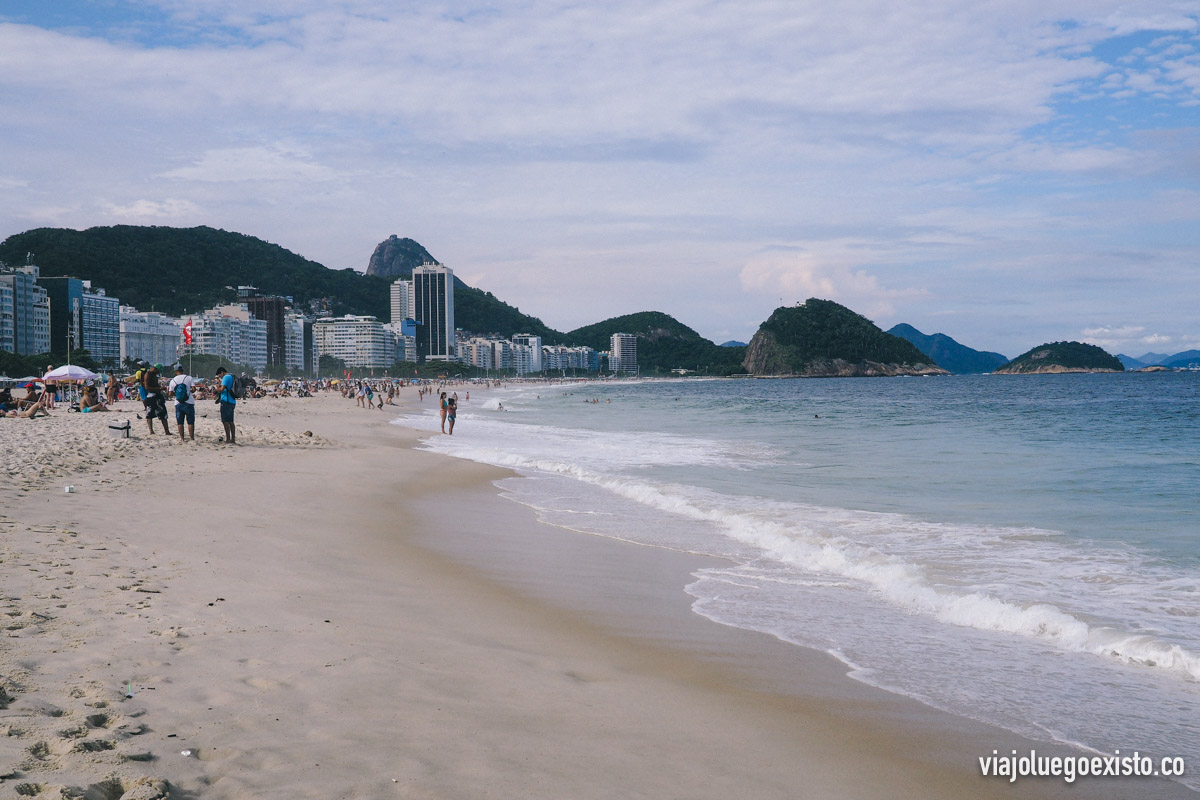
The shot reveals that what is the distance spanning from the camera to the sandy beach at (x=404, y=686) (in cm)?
274

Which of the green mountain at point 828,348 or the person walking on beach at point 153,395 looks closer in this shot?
the person walking on beach at point 153,395

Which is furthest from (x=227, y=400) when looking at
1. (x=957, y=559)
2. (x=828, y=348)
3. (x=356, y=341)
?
(x=356, y=341)

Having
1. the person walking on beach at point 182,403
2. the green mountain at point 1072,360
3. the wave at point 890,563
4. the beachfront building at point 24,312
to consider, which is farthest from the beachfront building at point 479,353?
the wave at point 890,563

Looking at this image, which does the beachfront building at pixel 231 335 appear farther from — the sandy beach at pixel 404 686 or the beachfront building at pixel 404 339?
the sandy beach at pixel 404 686

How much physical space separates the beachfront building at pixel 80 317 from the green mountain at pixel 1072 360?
17321cm

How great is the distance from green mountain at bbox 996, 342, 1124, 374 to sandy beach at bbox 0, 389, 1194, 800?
585 ft

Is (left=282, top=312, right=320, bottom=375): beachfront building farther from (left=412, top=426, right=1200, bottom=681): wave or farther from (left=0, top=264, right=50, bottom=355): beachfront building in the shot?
(left=412, top=426, right=1200, bottom=681): wave

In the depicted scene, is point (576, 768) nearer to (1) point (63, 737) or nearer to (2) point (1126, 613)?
(1) point (63, 737)

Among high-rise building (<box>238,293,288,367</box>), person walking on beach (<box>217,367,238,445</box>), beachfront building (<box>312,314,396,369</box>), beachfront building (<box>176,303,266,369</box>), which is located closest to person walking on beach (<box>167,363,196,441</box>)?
person walking on beach (<box>217,367,238,445</box>)

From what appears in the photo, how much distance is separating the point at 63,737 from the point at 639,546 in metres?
5.80

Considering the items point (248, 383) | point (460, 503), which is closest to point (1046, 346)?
point (248, 383)

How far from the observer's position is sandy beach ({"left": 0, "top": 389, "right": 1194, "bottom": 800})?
8.98 feet

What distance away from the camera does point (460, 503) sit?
35.2 feet

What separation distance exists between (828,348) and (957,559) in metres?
163
